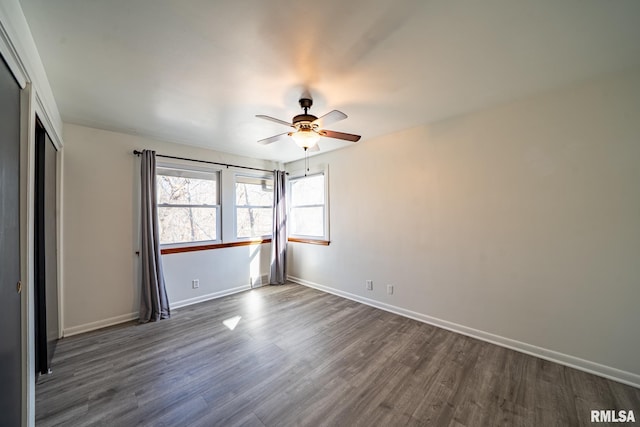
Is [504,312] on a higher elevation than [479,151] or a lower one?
lower

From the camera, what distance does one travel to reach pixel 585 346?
208 cm

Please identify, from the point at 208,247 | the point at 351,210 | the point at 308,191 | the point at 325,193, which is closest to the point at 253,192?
the point at 308,191

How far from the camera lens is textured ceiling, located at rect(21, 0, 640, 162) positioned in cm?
131

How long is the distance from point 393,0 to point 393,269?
113 inches

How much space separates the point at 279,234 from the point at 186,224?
62.0 inches

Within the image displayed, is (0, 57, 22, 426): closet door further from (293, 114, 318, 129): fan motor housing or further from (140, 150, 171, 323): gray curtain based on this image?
(140, 150, 171, 323): gray curtain

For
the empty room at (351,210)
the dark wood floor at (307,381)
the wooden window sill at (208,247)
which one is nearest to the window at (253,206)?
the wooden window sill at (208,247)

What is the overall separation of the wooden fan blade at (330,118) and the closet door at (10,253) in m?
1.73

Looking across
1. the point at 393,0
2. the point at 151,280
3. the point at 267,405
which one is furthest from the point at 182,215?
the point at 393,0

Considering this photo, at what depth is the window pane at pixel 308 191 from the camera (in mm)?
4422

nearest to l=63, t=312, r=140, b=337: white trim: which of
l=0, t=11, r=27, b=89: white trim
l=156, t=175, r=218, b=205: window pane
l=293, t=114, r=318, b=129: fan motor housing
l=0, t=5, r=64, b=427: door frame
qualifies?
l=156, t=175, r=218, b=205: window pane

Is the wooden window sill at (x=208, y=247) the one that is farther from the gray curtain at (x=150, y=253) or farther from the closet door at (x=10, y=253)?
the closet door at (x=10, y=253)

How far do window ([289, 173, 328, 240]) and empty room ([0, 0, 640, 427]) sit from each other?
773mm

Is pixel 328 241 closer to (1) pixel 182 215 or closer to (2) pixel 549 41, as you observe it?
(1) pixel 182 215
